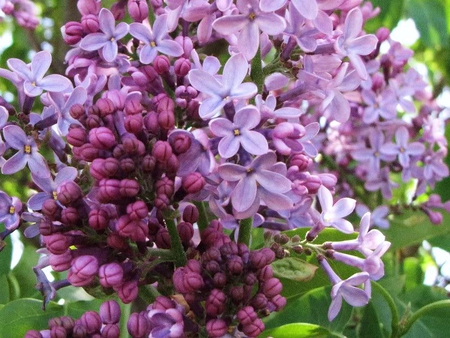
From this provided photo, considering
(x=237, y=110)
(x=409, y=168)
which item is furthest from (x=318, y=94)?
(x=409, y=168)

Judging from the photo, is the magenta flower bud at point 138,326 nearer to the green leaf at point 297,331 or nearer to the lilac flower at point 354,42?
the green leaf at point 297,331

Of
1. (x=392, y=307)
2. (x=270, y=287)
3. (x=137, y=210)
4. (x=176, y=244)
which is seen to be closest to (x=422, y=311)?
(x=392, y=307)

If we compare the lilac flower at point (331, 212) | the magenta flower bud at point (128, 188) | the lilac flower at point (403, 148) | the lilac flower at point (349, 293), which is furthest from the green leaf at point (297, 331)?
the lilac flower at point (403, 148)

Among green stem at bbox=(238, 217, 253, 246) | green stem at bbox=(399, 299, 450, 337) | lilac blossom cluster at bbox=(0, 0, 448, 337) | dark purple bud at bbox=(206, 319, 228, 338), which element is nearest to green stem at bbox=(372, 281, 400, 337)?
green stem at bbox=(399, 299, 450, 337)

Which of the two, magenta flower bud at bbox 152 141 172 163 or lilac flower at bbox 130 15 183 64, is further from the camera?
lilac flower at bbox 130 15 183 64

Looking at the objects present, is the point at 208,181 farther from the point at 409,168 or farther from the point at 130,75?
the point at 409,168

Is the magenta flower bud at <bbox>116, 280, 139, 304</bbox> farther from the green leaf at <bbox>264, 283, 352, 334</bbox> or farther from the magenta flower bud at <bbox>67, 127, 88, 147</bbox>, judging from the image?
the green leaf at <bbox>264, 283, 352, 334</bbox>
